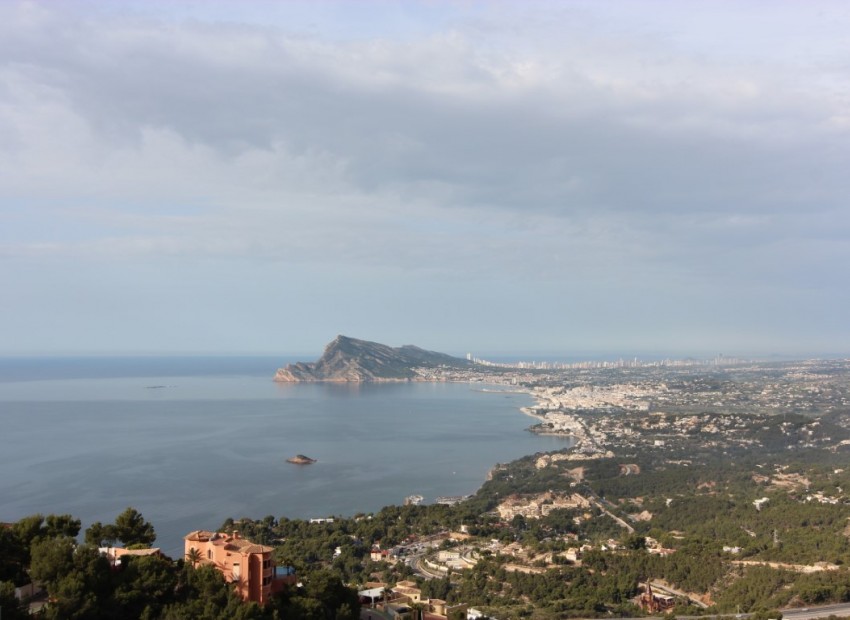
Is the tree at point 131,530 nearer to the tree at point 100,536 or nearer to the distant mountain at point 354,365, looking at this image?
the tree at point 100,536

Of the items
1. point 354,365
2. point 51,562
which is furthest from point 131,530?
point 354,365

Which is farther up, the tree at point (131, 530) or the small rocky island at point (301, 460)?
the tree at point (131, 530)

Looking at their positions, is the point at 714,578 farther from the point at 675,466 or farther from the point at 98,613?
the point at 675,466

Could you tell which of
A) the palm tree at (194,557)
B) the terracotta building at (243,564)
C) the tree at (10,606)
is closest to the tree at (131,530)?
the palm tree at (194,557)

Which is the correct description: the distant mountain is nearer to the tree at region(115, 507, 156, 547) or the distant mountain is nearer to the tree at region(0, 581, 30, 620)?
the tree at region(115, 507, 156, 547)

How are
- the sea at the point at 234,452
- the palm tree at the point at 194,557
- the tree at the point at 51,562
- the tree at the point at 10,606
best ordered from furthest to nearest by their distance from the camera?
the sea at the point at 234,452
the palm tree at the point at 194,557
the tree at the point at 51,562
the tree at the point at 10,606

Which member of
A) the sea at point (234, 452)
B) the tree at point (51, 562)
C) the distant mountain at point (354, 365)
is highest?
the tree at point (51, 562)

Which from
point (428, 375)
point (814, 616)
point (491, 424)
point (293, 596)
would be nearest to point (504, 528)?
point (814, 616)
